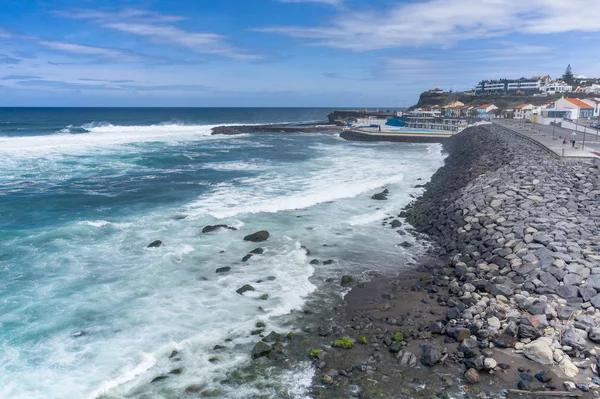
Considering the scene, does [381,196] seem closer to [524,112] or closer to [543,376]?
[543,376]

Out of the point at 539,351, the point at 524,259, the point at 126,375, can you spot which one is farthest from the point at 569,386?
the point at 126,375

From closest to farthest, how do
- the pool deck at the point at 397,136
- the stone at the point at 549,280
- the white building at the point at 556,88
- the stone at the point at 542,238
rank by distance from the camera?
the stone at the point at 549,280 → the stone at the point at 542,238 → the pool deck at the point at 397,136 → the white building at the point at 556,88

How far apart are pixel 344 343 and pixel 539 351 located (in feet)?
11.5

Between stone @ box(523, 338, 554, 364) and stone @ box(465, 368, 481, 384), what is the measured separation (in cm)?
113

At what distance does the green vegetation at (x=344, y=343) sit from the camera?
8680 mm

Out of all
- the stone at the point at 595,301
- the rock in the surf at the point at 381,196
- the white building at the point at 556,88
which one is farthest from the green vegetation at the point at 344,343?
the white building at the point at 556,88

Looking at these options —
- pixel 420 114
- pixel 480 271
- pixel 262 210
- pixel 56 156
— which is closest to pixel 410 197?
pixel 262 210

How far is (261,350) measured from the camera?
8.59 metres

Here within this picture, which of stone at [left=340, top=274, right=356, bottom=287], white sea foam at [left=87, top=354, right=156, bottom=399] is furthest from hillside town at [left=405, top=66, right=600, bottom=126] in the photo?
white sea foam at [left=87, top=354, right=156, bottom=399]

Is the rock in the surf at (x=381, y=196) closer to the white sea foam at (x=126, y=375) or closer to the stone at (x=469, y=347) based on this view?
the stone at (x=469, y=347)

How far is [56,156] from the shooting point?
124ft

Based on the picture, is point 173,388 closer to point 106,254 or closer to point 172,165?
point 106,254

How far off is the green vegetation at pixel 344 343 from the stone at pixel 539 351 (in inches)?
125

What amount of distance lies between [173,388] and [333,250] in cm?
790
